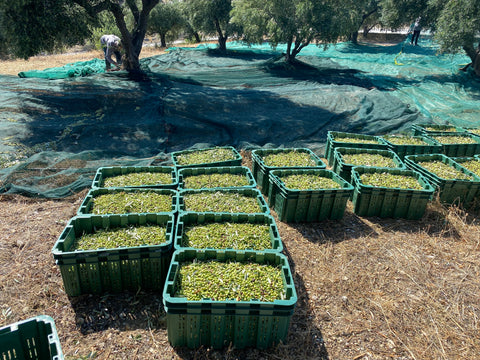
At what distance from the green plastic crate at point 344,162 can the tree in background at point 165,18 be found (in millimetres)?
22039

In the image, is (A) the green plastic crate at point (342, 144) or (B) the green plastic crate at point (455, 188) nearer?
(B) the green plastic crate at point (455, 188)

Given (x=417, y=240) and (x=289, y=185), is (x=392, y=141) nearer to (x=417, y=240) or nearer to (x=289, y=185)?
(x=417, y=240)

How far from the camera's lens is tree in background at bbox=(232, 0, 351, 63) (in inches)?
608

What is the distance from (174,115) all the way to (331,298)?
281 inches

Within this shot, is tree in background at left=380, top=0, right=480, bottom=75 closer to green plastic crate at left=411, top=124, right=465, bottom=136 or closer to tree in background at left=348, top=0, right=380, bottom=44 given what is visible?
tree in background at left=348, top=0, right=380, bottom=44

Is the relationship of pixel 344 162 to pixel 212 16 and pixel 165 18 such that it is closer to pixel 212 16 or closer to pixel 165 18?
pixel 212 16

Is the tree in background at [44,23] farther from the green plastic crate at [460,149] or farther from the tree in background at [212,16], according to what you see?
the tree in background at [212,16]

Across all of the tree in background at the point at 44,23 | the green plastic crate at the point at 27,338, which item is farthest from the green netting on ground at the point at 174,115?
the green plastic crate at the point at 27,338

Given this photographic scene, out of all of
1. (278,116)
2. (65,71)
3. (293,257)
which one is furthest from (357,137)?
(65,71)

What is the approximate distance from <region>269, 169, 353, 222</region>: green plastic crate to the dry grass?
0.61ft

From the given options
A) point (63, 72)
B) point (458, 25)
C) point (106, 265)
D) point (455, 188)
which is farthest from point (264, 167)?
point (458, 25)

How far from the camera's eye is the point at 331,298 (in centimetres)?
443

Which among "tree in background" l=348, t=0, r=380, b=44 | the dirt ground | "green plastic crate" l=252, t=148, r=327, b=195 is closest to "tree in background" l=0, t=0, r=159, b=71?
the dirt ground

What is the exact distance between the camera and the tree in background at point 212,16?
21394mm
